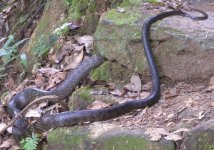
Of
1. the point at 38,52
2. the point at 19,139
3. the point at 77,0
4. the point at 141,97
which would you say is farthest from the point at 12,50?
the point at 141,97

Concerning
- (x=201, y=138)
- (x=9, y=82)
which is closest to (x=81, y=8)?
(x=9, y=82)

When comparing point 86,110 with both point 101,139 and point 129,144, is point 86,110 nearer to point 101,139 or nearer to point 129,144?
point 101,139

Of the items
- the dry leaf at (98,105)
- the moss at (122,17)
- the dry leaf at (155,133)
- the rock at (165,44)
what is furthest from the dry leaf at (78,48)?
the dry leaf at (155,133)

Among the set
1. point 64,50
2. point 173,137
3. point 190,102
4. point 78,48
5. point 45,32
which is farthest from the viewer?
point 45,32

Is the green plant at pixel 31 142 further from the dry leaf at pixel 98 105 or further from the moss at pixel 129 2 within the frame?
the moss at pixel 129 2

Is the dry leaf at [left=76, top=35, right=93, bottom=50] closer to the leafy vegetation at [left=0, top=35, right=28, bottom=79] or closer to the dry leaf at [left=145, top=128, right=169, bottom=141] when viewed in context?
the leafy vegetation at [left=0, top=35, right=28, bottom=79]

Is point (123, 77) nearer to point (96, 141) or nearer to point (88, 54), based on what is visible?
point (88, 54)

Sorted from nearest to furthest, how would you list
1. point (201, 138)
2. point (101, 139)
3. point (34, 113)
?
1. point (201, 138)
2. point (101, 139)
3. point (34, 113)
